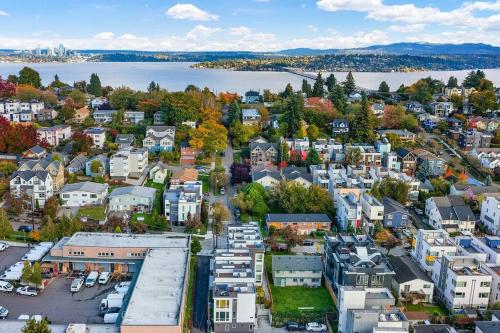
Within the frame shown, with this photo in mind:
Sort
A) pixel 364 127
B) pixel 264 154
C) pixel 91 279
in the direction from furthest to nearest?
pixel 364 127, pixel 264 154, pixel 91 279

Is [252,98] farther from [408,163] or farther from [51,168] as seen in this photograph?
[51,168]

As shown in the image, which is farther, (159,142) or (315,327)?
(159,142)

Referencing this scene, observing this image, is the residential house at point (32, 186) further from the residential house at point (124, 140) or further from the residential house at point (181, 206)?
the residential house at point (124, 140)

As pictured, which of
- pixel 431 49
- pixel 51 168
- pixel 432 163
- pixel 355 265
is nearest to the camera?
pixel 355 265

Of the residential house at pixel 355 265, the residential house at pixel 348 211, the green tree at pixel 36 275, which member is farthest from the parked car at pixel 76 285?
the residential house at pixel 348 211

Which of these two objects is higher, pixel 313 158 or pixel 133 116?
pixel 133 116

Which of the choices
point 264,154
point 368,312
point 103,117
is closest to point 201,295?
point 368,312

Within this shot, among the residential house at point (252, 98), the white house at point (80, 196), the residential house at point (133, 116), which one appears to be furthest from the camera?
the residential house at point (252, 98)

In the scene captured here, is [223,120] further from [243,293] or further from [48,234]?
[243,293]
